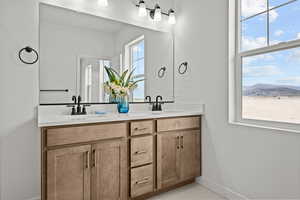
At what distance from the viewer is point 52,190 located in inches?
56.9

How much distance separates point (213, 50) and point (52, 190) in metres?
2.07

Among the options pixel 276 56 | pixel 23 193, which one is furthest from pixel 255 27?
pixel 23 193

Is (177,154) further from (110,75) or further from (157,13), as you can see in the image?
(157,13)

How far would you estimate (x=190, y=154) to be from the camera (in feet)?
7.33

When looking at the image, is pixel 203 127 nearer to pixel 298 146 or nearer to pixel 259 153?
pixel 259 153

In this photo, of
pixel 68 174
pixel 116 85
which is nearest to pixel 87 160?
pixel 68 174

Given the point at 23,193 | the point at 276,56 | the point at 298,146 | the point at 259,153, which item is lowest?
the point at 23,193

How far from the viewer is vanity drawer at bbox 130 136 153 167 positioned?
1826mm

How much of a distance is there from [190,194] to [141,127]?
0.96 meters

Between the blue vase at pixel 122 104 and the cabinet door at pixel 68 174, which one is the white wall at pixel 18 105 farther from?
the blue vase at pixel 122 104

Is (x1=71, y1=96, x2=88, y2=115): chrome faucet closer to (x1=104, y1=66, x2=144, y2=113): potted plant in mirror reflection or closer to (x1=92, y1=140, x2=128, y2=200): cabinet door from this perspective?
(x1=104, y1=66, x2=144, y2=113): potted plant in mirror reflection

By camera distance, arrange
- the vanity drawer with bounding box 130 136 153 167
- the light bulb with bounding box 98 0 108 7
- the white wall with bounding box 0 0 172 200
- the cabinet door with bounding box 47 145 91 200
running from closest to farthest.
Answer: the cabinet door with bounding box 47 145 91 200 → the white wall with bounding box 0 0 172 200 → the vanity drawer with bounding box 130 136 153 167 → the light bulb with bounding box 98 0 108 7

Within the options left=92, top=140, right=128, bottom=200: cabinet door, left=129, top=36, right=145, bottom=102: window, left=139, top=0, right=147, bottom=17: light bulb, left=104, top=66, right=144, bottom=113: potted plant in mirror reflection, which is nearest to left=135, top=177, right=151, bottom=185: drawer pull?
left=92, top=140, right=128, bottom=200: cabinet door

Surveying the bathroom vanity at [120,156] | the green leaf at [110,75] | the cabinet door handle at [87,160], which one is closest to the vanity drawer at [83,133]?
the bathroom vanity at [120,156]
